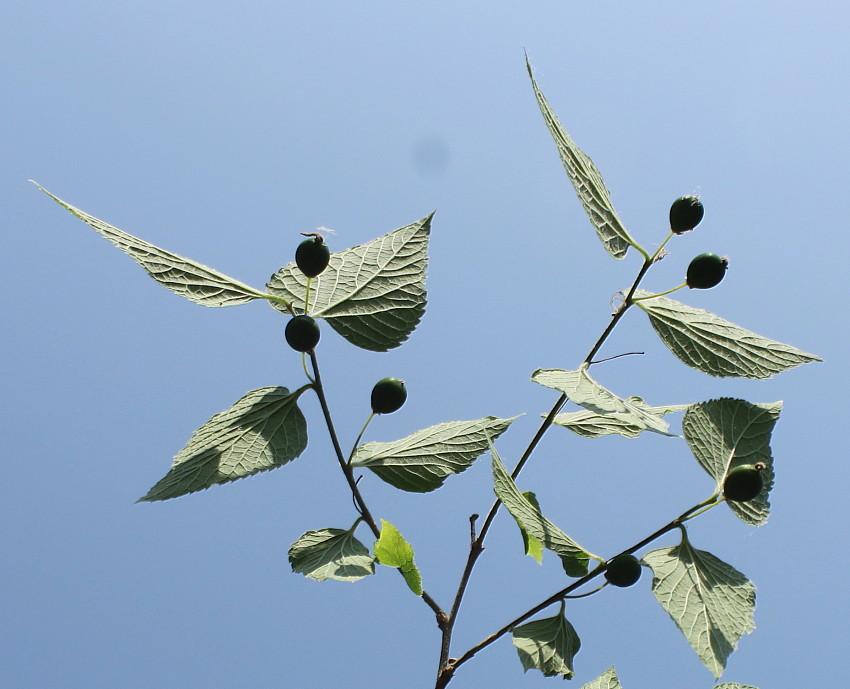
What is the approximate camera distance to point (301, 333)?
1.35 meters

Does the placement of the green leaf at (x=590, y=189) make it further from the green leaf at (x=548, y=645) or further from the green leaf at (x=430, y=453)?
the green leaf at (x=548, y=645)

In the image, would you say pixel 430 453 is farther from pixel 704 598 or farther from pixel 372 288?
pixel 704 598

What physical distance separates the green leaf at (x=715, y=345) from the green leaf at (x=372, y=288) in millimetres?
420

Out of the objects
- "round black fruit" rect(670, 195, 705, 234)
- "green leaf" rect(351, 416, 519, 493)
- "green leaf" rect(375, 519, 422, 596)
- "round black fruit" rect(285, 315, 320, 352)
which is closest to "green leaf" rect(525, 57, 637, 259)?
"round black fruit" rect(670, 195, 705, 234)

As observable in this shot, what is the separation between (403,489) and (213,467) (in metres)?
0.36

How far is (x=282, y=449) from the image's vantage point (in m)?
1.34

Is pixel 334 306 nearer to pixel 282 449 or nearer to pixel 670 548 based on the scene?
pixel 282 449

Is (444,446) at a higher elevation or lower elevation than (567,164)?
lower

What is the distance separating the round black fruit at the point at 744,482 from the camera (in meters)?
1.22

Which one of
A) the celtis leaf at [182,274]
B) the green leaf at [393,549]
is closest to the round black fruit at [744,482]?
the green leaf at [393,549]

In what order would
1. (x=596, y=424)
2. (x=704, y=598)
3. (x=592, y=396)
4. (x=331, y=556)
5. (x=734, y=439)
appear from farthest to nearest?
(x=596, y=424), (x=331, y=556), (x=734, y=439), (x=704, y=598), (x=592, y=396)

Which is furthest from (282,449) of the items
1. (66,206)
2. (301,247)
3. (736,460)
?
(736,460)

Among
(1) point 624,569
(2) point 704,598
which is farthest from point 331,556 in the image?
(2) point 704,598

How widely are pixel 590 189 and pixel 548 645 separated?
841mm
